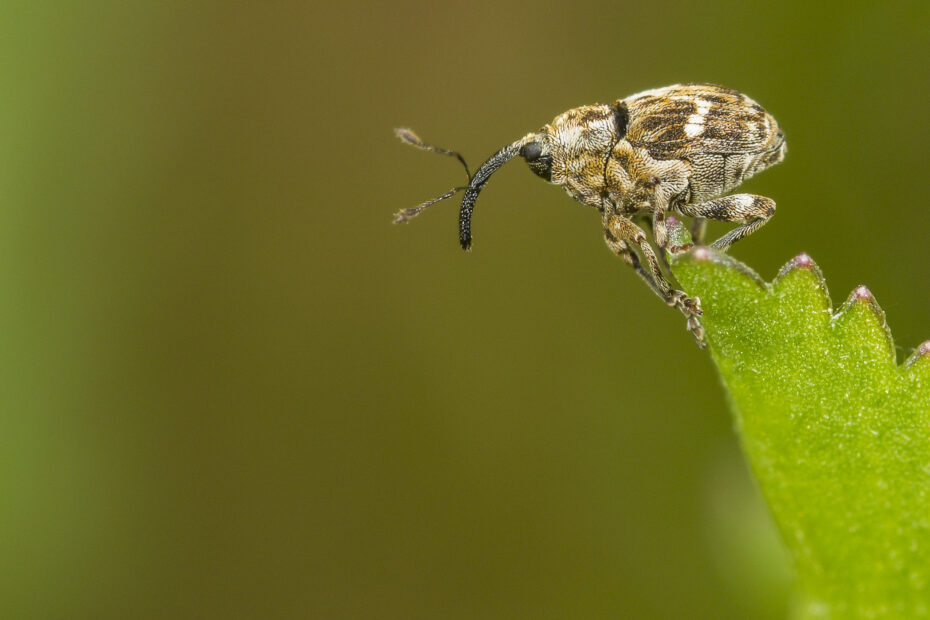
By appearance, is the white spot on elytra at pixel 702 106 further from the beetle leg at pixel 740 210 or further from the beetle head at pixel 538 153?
the beetle head at pixel 538 153

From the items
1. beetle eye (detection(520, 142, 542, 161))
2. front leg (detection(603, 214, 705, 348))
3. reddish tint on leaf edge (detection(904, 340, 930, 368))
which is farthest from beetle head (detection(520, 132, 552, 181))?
reddish tint on leaf edge (detection(904, 340, 930, 368))

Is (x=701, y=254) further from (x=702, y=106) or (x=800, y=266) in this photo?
(x=702, y=106)

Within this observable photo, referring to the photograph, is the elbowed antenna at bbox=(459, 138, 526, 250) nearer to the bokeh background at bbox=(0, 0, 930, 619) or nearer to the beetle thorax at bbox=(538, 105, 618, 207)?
the beetle thorax at bbox=(538, 105, 618, 207)

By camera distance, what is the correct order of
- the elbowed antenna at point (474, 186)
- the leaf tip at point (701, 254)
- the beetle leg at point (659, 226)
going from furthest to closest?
the elbowed antenna at point (474, 186) < the beetle leg at point (659, 226) < the leaf tip at point (701, 254)

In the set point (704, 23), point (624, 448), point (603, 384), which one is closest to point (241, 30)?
point (704, 23)

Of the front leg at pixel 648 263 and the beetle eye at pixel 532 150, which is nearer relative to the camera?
the front leg at pixel 648 263

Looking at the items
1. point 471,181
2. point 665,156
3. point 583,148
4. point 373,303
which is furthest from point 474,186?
point 373,303

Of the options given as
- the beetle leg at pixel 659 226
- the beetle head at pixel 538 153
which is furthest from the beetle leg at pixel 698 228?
the beetle head at pixel 538 153
